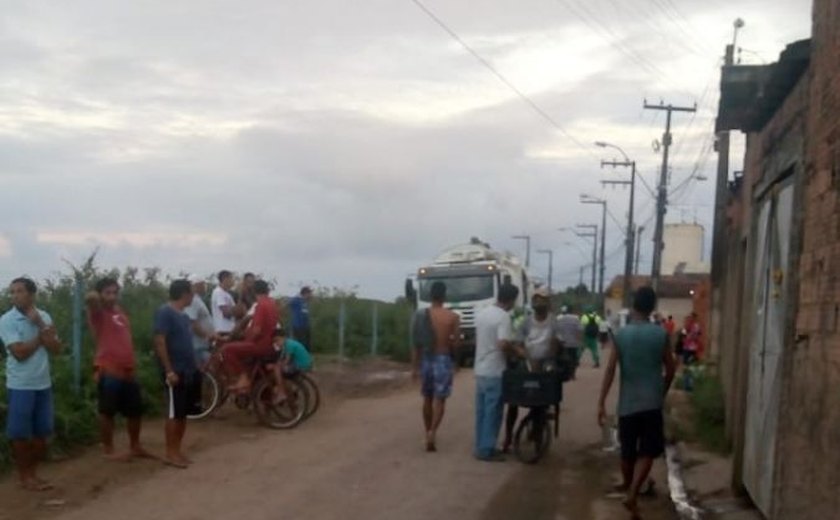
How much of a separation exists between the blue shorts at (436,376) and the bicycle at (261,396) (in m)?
2.33

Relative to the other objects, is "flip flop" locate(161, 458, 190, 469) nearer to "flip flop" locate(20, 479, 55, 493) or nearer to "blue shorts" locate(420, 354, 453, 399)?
"flip flop" locate(20, 479, 55, 493)

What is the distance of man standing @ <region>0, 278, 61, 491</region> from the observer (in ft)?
35.3

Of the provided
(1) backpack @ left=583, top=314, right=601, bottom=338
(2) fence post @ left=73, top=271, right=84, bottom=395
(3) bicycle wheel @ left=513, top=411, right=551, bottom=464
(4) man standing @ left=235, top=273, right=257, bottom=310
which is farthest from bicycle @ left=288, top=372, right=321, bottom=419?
(1) backpack @ left=583, top=314, right=601, bottom=338

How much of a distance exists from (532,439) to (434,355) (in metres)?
1.45

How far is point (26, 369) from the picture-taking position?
35.5 ft

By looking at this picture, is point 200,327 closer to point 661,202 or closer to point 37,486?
point 37,486

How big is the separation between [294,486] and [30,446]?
2.36 m

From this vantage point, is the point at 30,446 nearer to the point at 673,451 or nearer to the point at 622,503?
the point at 622,503

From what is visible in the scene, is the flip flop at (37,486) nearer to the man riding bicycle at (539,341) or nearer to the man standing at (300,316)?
the man riding bicycle at (539,341)

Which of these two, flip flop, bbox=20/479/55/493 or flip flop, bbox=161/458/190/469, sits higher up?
flip flop, bbox=161/458/190/469

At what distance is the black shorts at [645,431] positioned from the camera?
10414 millimetres

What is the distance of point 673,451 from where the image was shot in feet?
49.5

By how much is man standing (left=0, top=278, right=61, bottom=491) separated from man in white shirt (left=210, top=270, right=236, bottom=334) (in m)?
6.35

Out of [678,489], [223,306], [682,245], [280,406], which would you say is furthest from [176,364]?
[682,245]
